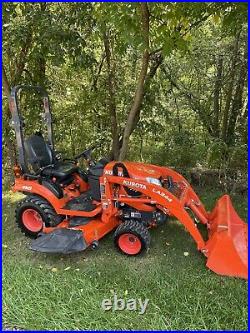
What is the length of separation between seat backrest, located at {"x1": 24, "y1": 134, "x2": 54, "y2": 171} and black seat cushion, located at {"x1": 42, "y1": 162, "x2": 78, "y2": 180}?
11 cm

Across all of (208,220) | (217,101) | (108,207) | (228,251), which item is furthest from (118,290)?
(217,101)

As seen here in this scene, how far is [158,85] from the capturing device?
647cm

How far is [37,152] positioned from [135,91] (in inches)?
107

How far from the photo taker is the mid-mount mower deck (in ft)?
11.3

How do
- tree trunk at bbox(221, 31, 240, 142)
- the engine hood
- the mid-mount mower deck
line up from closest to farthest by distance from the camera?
the mid-mount mower deck → the engine hood → tree trunk at bbox(221, 31, 240, 142)

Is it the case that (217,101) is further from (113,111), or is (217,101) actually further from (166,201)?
(166,201)

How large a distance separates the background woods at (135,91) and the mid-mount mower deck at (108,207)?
139 cm

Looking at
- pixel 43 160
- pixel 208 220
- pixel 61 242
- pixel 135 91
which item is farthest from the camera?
pixel 135 91

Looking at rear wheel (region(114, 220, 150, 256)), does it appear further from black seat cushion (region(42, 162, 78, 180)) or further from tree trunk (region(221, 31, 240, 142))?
tree trunk (region(221, 31, 240, 142))

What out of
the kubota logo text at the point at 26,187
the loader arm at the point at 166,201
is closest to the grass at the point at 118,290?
the loader arm at the point at 166,201

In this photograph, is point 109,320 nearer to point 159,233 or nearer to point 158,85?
point 159,233

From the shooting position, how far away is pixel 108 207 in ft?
12.5

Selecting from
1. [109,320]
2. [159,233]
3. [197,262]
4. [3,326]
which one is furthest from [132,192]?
[3,326]

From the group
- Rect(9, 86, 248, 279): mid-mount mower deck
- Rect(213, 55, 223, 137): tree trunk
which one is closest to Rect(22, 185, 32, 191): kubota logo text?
Rect(9, 86, 248, 279): mid-mount mower deck
